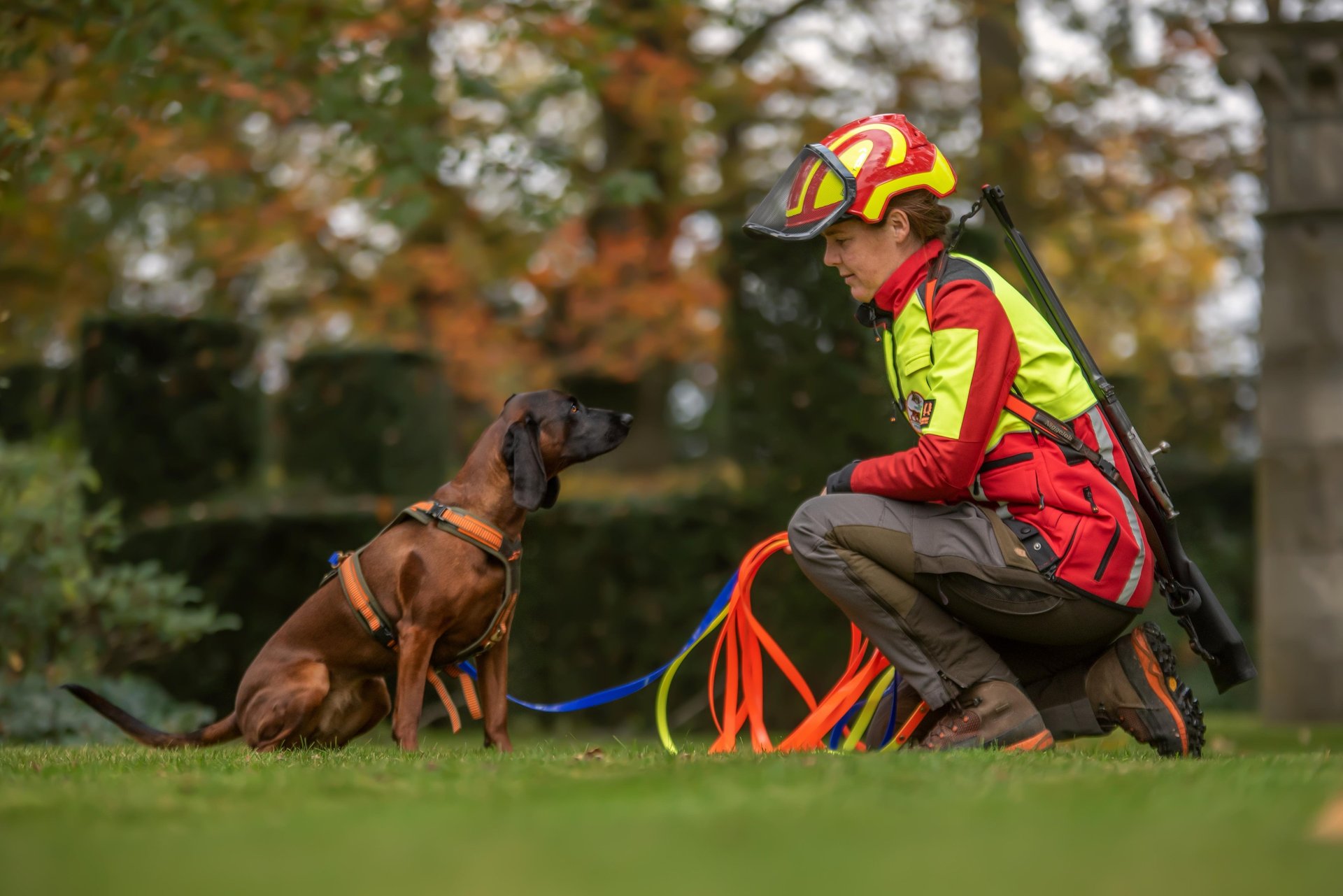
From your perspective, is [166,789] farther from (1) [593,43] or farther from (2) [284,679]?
(1) [593,43]

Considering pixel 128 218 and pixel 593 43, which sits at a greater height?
pixel 593 43

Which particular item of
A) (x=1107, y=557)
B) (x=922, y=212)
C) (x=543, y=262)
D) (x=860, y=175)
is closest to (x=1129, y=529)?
(x=1107, y=557)

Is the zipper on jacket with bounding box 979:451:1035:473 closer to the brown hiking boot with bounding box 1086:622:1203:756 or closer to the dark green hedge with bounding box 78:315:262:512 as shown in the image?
the brown hiking boot with bounding box 1086:622:1203:756

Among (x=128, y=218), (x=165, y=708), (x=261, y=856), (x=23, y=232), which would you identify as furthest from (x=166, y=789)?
(x=128, y=218)

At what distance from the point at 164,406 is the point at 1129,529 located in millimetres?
6464

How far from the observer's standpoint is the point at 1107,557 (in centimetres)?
416

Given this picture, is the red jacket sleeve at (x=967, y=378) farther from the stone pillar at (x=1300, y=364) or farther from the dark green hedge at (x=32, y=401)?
the dark green hedge at (x=32, y=401)

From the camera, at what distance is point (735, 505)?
7863mm

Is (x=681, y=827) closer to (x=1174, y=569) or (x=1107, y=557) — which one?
(x=1107, y=557)

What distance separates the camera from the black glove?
4566mm

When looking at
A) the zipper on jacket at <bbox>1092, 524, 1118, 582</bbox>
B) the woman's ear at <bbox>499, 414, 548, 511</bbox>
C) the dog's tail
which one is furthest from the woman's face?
the dog's tail

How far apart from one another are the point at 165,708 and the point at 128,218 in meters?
8.65

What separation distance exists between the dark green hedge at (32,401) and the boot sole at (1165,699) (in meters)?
9.17

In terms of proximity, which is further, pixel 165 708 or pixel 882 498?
pixel 165 708
